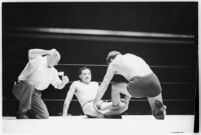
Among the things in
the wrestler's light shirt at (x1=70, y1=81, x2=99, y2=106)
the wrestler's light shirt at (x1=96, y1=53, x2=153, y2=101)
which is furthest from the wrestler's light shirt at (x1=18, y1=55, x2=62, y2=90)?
the wrestler's light shirt at (x1=96, y1=53, x2=153, y2=101)

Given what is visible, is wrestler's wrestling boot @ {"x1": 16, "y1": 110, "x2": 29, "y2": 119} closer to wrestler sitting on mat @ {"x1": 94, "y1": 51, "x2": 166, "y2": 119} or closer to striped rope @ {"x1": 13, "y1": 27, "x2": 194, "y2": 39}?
wrestler sitting on mat @ {"x1": 94, "y1": 51, "x2": 166, "y2": 119}

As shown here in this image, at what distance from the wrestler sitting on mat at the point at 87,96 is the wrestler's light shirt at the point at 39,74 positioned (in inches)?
7.8

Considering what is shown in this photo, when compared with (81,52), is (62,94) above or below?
below

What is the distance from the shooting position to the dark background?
12.2ft

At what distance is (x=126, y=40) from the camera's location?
3.74 meters

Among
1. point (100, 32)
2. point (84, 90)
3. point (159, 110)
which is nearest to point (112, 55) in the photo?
point (100, 32)

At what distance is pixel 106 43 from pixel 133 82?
1.68 feet

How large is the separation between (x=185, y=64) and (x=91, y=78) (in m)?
1.02

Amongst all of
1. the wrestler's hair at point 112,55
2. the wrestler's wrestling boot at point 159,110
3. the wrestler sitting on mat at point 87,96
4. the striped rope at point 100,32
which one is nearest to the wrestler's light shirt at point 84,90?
the wrestler sitting on mat at point 87,96

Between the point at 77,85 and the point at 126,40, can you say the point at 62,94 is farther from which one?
the point at 126,40

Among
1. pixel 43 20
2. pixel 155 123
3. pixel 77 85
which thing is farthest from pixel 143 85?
pixel 43 20

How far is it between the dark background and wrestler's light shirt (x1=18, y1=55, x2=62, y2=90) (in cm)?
6

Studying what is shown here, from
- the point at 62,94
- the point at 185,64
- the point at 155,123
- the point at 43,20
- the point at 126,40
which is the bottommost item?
the point at 155,123

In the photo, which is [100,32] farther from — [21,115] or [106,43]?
[21,115]
